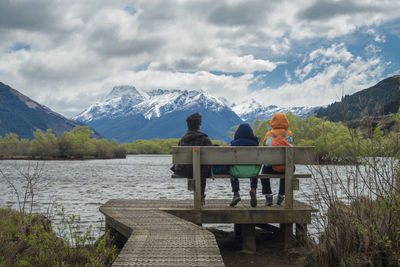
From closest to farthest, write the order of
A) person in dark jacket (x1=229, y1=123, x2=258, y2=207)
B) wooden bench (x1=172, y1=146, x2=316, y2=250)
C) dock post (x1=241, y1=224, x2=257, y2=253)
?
wooden bench (x1=172, y1=146, x2=316, y2=250) < person in dark jacket (x1=229, y1=123, x2=258, y2=207) < dock post (x1=241, y1=224, x2=257, y2=253)

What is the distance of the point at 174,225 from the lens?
638 centimetres

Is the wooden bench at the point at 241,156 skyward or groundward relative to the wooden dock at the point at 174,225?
skyward

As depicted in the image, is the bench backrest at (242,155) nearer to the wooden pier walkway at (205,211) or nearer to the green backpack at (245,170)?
the wooden pier walkway at (205,211)

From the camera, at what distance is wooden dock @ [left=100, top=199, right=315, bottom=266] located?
444cm

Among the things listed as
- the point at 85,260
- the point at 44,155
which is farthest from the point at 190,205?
the point at 44,155

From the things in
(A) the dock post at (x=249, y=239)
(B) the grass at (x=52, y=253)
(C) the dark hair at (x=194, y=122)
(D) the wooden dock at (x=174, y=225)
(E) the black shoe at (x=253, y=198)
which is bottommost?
(A) the dock post at (x=249, y=239)

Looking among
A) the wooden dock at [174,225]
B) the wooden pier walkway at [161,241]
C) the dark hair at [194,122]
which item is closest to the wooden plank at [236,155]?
the dark hair at [194,122]

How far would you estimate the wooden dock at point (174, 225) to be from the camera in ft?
14.6

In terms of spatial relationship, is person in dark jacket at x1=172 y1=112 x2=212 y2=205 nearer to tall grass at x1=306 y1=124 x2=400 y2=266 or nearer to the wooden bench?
the wooden bench

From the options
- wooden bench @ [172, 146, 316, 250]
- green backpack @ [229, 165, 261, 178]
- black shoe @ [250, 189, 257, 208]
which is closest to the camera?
wooden bench @ [172, 146, 316, 250]

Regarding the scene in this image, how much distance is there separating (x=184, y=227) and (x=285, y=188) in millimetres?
2622

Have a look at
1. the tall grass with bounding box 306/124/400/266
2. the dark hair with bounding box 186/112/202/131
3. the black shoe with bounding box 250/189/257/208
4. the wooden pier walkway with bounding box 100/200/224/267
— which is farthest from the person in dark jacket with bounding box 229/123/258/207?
the tall grass with bounding box 306/124/400/266

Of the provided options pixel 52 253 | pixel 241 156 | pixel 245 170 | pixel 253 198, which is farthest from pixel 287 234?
pixel 52 253

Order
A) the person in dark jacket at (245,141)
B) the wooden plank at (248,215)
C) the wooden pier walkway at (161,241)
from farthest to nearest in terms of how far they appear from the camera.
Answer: the person in dark jacket at (245,141)
the wooden plank at (248,215)
the wooden pier walkway at (161,241)
